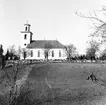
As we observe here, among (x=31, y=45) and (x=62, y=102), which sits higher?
(x=31, y=45)

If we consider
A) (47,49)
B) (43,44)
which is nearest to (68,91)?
(47,49)

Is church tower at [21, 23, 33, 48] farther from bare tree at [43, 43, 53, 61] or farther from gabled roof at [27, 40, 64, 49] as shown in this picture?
bare tree at [43, 43, 53, 61]

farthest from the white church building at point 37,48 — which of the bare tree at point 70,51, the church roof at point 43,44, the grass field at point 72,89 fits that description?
the grass field at point 72,89

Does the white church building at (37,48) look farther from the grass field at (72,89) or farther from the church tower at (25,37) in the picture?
the grass field at (72,89)

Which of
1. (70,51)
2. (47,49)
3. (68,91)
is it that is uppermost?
(47,49)

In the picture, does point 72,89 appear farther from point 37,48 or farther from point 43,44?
point 43,44

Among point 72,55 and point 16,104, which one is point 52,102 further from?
point 72,55

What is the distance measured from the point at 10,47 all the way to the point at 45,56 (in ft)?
84.6

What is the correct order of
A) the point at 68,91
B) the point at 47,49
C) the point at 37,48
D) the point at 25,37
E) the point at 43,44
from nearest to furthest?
1. the point at 68,91
2. the point at 47,49
3. the point at 37,48
4. the point at 25,37
5. the point at 43,44

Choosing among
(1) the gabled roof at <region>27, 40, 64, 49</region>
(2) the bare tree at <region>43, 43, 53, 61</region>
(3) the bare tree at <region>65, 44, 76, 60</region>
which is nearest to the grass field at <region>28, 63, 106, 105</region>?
(2) the bare tree at <region>43, 43, 53, 61</region>

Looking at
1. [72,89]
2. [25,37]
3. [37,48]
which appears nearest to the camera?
[72,89]

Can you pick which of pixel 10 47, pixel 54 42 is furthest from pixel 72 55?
pixel 10 47

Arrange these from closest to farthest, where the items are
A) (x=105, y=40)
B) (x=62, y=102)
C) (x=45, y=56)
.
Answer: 1. (x=105, y=40)
2. (x=62, y=102)
3. (x=45, y=56)

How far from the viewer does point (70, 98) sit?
12953 mm
